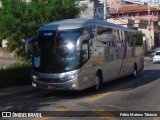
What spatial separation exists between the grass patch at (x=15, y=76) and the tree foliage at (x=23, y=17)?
111cm

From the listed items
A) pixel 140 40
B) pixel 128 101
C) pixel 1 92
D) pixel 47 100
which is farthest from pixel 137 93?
pixel 140 40

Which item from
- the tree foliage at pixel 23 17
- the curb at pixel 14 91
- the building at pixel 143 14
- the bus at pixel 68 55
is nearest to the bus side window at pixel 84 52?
the bus at pixel 68 55

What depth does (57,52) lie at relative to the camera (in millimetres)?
15688

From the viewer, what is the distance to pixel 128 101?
1393cm

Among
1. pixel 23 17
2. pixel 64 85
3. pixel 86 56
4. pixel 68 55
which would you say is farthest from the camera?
pixel 23 17

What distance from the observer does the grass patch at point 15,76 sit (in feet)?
60.5

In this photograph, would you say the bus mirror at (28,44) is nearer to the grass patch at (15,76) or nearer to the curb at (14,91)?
the curb at (14,91)

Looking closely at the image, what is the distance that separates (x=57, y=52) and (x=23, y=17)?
491 cm

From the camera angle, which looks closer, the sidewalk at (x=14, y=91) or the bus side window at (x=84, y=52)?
the sidewalk at (x=14, y=91)

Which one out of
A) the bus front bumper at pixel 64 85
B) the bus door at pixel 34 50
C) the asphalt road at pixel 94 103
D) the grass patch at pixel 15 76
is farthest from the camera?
the grass patch at pixel 15 76

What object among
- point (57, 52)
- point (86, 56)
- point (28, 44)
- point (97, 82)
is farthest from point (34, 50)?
point (97, 82)

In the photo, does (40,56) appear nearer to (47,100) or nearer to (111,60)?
(47,100)

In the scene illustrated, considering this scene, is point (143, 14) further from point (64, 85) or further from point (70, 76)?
point (64, 85)

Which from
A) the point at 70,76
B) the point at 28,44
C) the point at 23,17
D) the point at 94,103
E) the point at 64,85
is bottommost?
the point at 94,103
